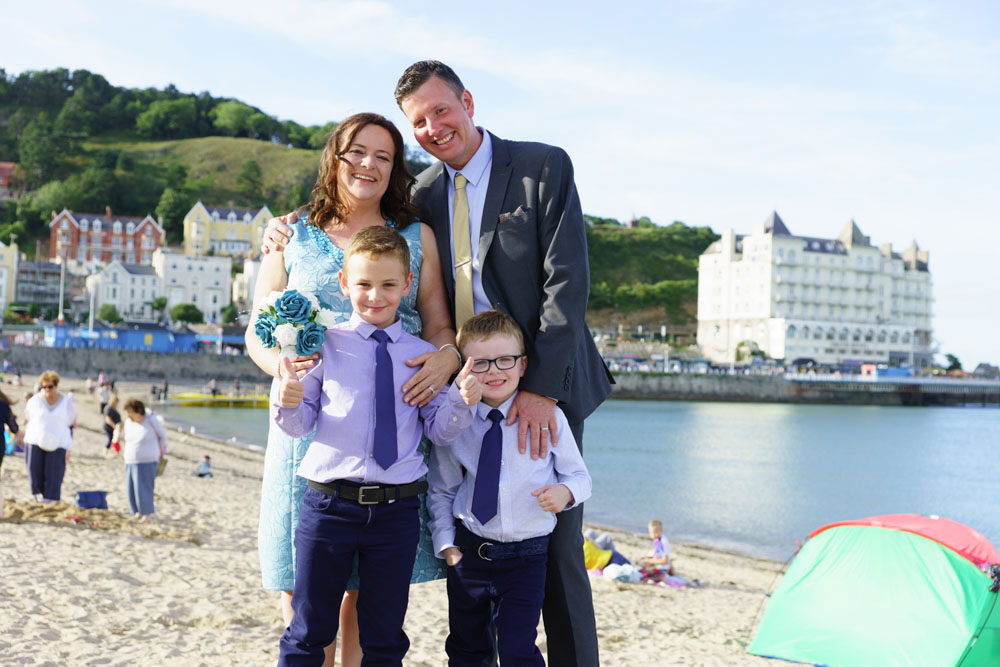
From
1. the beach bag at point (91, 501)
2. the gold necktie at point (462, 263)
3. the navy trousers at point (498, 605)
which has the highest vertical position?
the gold necktie at point (462, 263)

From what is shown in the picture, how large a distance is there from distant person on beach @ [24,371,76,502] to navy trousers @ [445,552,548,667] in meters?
7.80

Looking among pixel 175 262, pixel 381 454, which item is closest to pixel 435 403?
pixel 381 454

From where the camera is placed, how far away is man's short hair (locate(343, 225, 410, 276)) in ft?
8.55

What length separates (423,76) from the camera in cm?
291

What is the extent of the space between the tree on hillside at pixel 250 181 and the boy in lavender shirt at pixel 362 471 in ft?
408

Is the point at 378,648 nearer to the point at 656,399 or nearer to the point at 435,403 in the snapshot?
the point at 435,403

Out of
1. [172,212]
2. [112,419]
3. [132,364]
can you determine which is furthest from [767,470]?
[172,212]

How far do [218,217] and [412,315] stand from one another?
100661 mm

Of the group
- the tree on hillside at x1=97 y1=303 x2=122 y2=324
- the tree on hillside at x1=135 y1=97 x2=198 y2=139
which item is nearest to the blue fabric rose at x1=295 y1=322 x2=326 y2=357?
the tree on hillside at x1=97 y1=303 x2=122 y2=324

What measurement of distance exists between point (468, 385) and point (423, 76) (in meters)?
1.14

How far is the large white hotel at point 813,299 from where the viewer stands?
89.6 metres

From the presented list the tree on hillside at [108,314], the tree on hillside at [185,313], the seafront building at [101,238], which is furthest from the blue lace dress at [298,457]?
the seafront building at [101,238]

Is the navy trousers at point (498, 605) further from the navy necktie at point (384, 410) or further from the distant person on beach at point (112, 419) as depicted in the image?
the distant person on beach at point (112, 419)

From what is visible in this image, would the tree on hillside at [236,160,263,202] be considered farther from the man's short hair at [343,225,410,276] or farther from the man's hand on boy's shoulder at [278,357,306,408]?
the man's hand on boy's shoulder at [278,357,306,408]
